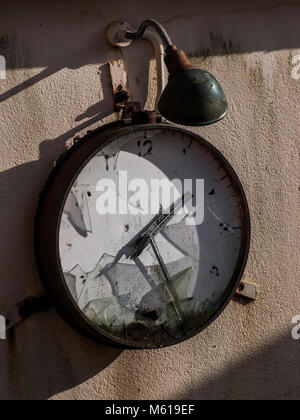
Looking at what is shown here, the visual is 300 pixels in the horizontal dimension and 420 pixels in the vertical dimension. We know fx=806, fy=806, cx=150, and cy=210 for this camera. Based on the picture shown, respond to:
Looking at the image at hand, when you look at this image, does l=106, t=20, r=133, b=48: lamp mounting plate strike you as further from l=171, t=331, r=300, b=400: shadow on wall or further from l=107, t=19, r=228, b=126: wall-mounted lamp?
l=171, t=331, r=300, b=400: shadow on wall

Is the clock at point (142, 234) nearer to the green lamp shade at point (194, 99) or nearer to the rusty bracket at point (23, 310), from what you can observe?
the rusty bracket at point (23, 310)

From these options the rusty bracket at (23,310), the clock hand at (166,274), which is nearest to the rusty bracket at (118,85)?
the clock hand at (166,274)

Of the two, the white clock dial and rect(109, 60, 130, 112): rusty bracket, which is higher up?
rect(109, 60, 130, 112): rusty bracket

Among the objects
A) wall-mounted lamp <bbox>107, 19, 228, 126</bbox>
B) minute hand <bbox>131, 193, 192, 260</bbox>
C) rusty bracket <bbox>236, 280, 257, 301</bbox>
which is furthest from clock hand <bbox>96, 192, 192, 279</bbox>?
rusty bracket <bbox>236, 280, 257, 301</bbox>

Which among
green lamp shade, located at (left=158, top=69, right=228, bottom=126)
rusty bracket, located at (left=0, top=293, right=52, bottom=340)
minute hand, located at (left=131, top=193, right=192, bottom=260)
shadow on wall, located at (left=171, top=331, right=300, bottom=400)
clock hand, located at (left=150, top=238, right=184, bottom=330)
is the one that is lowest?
shadow on wall, located at (left=171, top=331, right=300, bottom=400)

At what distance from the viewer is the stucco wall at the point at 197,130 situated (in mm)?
3100

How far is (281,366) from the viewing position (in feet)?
12.2

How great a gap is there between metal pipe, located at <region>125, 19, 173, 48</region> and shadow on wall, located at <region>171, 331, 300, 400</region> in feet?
4.73

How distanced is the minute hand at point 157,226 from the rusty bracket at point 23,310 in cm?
39

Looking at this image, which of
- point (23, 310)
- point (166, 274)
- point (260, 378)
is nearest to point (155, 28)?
point (166, 274)

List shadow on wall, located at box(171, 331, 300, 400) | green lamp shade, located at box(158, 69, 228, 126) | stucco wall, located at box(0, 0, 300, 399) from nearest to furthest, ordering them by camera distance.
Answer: green lamp shade, located at box(158, 69, 228, 126), stucco wall, located at box(0, 0, 300, 399), shadow on wall, located at box(171, 331, 300, 400)

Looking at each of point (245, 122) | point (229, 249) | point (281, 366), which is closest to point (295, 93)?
point (245, 122)

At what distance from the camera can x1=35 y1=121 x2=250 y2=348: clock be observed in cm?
303

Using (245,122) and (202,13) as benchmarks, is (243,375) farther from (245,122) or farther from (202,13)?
(202,13)
